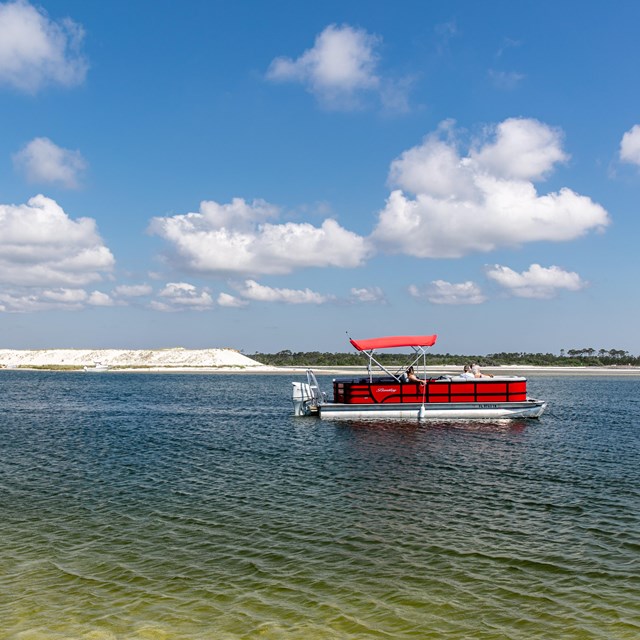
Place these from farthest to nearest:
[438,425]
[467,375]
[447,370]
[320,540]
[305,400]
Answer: [447,370], [305,400], [467,375], [438,425], [320,540]

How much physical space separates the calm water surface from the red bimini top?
1153 cm

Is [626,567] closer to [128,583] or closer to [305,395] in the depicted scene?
[128,583]

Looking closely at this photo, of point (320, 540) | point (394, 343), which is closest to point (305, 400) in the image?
point (394, 343)

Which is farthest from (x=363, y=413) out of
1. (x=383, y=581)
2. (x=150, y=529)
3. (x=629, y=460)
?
(x=383, y=581)

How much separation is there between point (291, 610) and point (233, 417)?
3497cm

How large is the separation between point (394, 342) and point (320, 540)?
2809cm

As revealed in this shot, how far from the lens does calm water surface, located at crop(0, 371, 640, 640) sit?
10172mm

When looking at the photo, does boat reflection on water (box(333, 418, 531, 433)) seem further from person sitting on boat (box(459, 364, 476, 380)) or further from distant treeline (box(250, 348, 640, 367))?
distant treeline (box(250, 348, 640, 367))

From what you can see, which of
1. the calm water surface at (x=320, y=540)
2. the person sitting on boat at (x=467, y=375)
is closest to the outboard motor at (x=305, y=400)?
the person sitting on boat at (x=467, y=375)

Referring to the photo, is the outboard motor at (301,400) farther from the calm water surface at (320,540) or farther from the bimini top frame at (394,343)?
the calm water surface at (320,540)

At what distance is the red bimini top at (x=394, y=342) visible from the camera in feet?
135

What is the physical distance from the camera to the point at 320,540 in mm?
14375

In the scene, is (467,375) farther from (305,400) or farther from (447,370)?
(447,370)

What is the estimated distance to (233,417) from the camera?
4494cm
